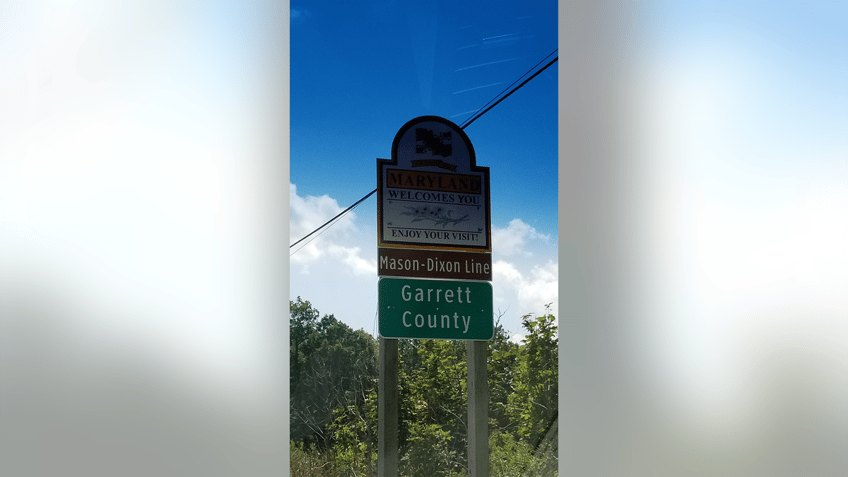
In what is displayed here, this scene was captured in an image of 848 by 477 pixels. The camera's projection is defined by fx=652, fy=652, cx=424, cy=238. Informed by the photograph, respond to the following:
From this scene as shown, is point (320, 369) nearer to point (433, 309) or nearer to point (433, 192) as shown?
point (433, 309)

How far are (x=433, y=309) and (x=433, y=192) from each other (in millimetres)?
368

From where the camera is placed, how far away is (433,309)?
204cm

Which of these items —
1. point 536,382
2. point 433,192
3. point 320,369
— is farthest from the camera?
point 536,382

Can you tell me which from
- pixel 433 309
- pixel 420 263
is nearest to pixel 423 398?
pixel 433 309

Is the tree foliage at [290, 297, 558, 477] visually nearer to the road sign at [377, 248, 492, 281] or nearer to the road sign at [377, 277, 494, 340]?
the road sign at [377, 277, 494, 340]

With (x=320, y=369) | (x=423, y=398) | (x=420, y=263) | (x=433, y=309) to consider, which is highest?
(x=420, y=263)

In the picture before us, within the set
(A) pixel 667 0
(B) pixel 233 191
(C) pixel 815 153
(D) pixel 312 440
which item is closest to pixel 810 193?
(C) pixel 815 153

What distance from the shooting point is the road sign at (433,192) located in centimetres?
204

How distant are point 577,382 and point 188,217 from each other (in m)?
0.62

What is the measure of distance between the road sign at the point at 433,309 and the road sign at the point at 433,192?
0.12 m

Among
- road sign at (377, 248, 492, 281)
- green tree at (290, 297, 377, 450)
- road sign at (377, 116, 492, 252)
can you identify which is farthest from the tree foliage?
road sign at (377, 116, 492, 252)

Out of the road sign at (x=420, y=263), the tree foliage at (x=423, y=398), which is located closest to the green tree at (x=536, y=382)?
the tree foliage at (x=423, y=398)

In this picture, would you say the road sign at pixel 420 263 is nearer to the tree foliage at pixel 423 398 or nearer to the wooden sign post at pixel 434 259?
the wooden sign post at pixel 434 259

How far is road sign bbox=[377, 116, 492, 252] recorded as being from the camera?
2.04 meters
